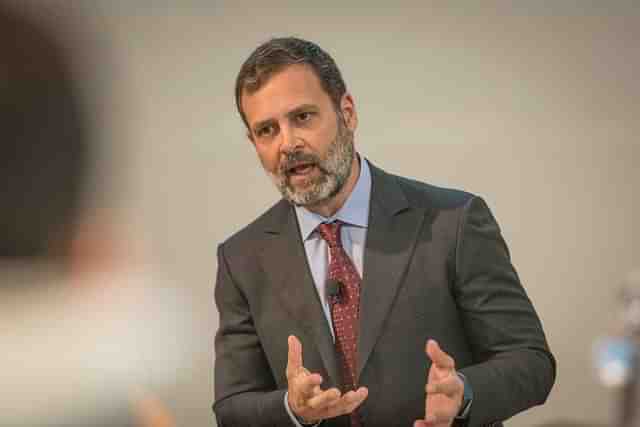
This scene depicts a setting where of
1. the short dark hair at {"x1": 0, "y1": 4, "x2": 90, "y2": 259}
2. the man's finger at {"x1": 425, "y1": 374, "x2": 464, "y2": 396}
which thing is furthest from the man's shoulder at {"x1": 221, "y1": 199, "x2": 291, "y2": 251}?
the man's finger at {"x1": 425, "y1": 374, "x2": 464, "y2": 396}

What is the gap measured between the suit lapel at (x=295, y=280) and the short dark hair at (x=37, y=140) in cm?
47

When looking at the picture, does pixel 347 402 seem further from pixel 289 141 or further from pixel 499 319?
pixel 289 141

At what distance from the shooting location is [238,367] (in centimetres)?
209

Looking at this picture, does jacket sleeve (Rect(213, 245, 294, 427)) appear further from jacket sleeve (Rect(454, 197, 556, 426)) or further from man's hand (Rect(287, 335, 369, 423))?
jacket sleeve (Rect(454, 197, 556, 426))

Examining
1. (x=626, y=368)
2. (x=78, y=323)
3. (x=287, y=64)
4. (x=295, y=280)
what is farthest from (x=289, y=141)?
(x=626, y=368)

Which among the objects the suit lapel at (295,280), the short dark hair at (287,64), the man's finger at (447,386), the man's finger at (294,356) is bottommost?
the man's finger at (447,386)

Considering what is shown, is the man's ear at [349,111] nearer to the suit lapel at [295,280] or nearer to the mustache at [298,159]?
the mustache at [298,159]

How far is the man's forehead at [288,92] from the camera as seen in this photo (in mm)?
2021

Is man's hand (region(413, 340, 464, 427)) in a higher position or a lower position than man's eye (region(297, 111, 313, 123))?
lower

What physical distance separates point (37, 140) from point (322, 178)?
0.68 meters

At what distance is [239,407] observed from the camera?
2039mm

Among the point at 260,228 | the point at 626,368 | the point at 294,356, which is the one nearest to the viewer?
the point at 626,368

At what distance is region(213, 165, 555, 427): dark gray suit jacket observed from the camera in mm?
1951

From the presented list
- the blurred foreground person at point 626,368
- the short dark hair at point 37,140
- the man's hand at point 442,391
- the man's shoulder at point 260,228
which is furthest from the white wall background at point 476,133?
the blurred foreground person at point 626,368
